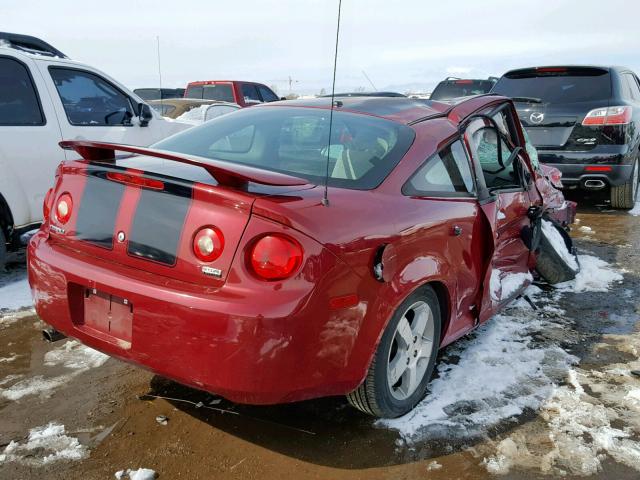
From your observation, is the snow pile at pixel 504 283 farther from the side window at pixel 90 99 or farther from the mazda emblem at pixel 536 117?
the side window at pixel 90 99

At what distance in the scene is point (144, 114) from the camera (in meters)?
5.96

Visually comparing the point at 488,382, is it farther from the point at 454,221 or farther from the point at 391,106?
the point at 391,106

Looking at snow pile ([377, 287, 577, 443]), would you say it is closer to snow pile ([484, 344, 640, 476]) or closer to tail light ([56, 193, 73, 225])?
snow pile ([484, 344, 640, 476])

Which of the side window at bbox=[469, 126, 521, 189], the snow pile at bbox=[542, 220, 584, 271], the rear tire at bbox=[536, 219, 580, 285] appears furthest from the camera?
the snow pile at bbox=[542, 220, 584, 271]

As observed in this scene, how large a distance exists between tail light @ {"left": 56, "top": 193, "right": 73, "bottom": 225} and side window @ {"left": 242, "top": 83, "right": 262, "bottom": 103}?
11.1 meters

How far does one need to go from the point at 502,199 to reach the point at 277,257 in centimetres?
193

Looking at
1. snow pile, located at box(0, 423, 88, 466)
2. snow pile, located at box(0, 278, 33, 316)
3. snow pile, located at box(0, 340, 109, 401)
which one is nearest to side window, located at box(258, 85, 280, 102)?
snow pile, located at box(0, 278, 33, 316)

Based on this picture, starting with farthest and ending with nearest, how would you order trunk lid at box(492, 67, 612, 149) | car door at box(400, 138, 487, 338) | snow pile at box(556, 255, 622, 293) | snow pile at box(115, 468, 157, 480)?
trunk lid at box(492, 67, 612, 149), snow pile at box(556, 255, 622, 293), car door at box(400, 138, 487, 338), snow pile at box(115, 468, 157, 480)

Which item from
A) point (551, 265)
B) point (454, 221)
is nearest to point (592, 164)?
point (551, 265)

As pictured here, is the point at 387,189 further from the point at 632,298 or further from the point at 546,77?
the point at 546,77

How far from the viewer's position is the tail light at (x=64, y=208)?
2.69 m

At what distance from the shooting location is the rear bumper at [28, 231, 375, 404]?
2.14m

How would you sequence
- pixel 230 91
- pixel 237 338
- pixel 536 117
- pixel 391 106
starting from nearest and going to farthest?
1. pixel 237 338
2. pixel 391 106
3. pixel 536 117
4. pixel 230 91

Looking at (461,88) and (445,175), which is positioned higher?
(461,88)
